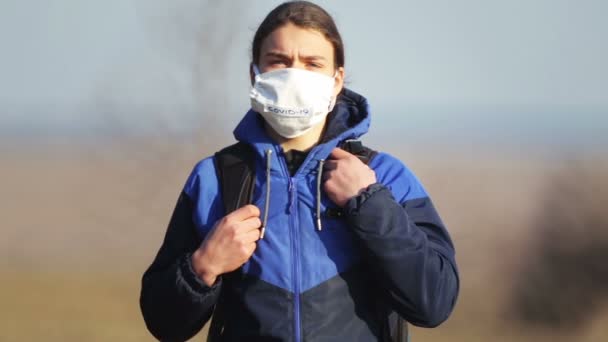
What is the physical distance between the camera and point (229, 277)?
381 cm

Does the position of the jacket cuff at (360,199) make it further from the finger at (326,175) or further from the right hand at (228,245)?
the right hand at (228,245)

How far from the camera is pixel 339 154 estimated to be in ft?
12.6

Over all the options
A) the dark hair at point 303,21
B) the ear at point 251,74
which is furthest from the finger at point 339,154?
the ear at point 251,74

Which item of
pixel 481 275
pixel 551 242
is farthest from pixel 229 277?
pixel 551 242

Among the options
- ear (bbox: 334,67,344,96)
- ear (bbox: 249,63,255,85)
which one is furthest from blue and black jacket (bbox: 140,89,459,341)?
ear (bbox: 249,63,255,85)

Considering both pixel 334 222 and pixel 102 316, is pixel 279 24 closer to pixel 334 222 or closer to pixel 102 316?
pixel 334 222

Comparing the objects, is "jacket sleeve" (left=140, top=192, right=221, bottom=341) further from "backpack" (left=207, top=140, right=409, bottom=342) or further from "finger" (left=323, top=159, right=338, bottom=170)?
"finger" (left=323, top=159, right=338, bottom=170)

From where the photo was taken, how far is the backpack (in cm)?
381

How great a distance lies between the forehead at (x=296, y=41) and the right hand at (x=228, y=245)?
762 millimetres

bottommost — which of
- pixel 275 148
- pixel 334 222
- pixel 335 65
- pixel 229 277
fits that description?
pixel 229 277

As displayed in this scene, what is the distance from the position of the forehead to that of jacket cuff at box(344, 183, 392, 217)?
28.4 inches

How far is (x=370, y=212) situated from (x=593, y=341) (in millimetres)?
19329

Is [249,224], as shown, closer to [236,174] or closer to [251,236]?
[251,236]

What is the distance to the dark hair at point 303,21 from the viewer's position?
153 inches
